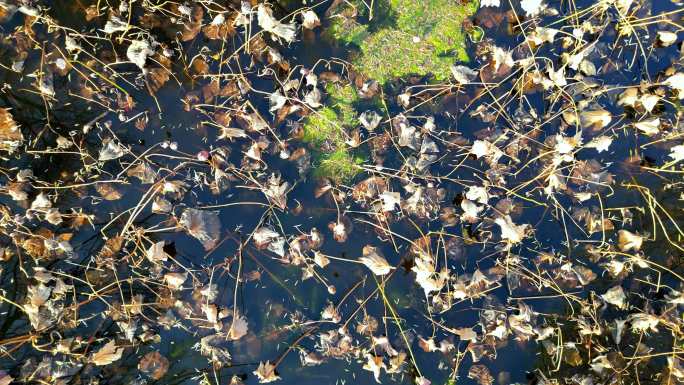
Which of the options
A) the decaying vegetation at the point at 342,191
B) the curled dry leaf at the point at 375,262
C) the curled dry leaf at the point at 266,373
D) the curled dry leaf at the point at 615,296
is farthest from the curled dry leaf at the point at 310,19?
the curled dry leaf at the point at 615,296

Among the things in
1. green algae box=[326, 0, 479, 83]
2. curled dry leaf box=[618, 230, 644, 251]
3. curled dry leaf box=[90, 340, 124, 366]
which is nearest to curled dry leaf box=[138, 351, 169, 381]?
curled dry leaf box=[90, 340, 124, 366]

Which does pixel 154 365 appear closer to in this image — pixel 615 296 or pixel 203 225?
pixel 203 225

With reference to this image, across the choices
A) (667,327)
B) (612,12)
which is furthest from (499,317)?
(612,12)

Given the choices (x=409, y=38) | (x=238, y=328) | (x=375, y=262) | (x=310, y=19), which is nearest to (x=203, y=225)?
(x=238, y=328)

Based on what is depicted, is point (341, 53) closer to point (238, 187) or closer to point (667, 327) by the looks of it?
point (238, 187)

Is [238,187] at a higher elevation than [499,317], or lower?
higher

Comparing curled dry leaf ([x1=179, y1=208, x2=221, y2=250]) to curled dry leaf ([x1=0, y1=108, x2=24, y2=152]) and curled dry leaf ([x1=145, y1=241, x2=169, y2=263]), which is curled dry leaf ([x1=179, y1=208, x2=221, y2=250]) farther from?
curled dry leaf ([x1=0, y1=108, x2=24, y2=152])
